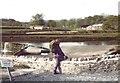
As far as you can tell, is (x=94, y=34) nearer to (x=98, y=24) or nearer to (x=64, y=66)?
(x=98, y=24)

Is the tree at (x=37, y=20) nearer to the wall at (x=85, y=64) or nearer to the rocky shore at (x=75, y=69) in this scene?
the rocky shore at (x=75, y=69)

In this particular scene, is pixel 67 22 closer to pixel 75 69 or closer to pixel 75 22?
pixel 75 22

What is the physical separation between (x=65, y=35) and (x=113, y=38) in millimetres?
2440

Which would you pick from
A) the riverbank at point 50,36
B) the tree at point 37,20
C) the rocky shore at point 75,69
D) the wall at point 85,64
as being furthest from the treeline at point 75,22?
the wall at point 85,64

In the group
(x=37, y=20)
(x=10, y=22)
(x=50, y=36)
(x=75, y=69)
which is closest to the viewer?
(x=75, y=69)

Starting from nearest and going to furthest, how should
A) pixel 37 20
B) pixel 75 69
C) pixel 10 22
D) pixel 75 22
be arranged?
1. pixel 75 69
2. pixel 10 22
3. pixel 37 20
4. pixel 75 22

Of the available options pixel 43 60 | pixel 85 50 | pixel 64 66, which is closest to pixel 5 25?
pixel 85 50

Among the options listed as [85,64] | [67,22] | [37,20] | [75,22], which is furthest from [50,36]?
[85,64]

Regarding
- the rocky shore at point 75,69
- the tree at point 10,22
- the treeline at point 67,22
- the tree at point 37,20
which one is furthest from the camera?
the tree at point 37,20

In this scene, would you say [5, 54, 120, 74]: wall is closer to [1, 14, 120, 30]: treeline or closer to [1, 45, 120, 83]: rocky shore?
[1, 45, 120, 83]: rocky shore

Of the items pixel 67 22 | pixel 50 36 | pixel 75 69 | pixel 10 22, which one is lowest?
pixel 75 69

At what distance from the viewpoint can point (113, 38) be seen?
40.6 ft

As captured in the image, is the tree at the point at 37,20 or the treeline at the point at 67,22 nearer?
the treeline at the point at 67,22

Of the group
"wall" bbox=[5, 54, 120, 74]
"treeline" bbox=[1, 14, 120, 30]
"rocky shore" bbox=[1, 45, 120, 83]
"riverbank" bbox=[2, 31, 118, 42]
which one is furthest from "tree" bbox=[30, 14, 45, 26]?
"wall" bbox=[5, 54, 120, 74]
